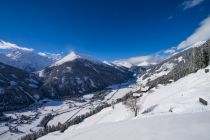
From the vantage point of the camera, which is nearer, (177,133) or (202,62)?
(177,133)

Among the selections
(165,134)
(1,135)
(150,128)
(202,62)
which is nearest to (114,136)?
(150,128)

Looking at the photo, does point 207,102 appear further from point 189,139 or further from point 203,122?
point 189,139

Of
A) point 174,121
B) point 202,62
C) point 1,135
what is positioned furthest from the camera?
point 1,135

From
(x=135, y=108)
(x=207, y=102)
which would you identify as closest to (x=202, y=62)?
(x=135, y=108)

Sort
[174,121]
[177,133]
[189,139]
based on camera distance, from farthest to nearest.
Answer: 1. [174,121]
2. [177,133]
3. [189,139]

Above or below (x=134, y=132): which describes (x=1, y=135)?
below

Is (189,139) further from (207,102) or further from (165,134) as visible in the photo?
(207,102)

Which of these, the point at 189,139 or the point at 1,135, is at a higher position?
the point at 189,139

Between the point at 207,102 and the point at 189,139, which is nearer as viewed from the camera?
the point at 189,139

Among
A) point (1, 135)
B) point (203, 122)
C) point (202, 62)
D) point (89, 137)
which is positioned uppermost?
point (202, 62)
